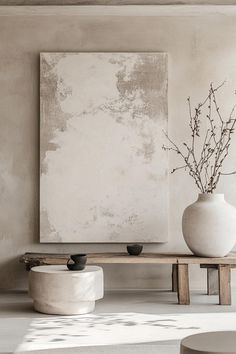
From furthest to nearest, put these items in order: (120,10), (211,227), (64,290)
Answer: (120,10), (211,227), (64,290)

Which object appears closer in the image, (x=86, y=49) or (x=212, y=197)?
(x=212, y=197)

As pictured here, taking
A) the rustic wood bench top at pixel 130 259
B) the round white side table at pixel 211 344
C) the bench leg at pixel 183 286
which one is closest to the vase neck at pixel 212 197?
the rustic wood bench top at pixel 130 259

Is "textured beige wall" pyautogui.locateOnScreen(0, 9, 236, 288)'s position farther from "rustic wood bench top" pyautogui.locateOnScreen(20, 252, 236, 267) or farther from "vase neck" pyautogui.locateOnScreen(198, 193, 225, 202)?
"vase neck" pyautogui.locateOnScreen(198, 193, 225, 202)

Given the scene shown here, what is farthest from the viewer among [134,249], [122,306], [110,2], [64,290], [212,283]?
[110,2]

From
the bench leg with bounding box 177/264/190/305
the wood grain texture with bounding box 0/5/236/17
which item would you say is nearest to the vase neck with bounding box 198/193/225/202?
the bench leg with bounding box 177/264/190/305

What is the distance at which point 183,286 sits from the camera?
584 centimetres

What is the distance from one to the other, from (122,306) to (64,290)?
0.69m

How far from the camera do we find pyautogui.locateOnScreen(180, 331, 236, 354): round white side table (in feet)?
10.4

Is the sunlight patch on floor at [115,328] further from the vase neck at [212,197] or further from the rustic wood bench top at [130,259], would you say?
the vase neck at [212,197]

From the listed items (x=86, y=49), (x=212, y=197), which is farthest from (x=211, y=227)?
(x=86, y=49)

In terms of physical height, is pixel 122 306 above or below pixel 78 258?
below

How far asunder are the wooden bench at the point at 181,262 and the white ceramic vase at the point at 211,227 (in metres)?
0.10

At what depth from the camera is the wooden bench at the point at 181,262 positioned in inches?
229

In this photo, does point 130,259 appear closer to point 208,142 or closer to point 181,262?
point 181,262
